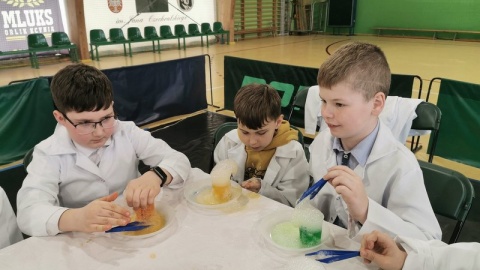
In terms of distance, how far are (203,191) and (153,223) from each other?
1.04 feet

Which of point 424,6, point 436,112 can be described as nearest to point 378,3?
point 424,6

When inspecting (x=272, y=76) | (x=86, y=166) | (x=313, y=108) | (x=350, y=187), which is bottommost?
(x=313, y=108)

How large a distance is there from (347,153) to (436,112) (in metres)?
1.92

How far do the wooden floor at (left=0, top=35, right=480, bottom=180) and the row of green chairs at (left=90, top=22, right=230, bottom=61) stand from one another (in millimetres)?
407

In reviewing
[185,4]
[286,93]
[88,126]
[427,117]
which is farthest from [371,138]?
[185,4]

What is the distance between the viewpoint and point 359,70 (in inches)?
54.6

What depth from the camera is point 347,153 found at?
1552 mm

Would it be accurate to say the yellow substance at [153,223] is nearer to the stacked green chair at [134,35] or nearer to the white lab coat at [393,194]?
the white lab coat at [393,194]

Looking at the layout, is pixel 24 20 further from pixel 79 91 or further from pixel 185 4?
pixel 79 91

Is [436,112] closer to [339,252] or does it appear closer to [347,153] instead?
[347,153]

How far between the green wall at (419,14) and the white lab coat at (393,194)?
45.8 feet

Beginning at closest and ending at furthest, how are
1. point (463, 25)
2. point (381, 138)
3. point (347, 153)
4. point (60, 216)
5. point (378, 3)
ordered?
point (60, 216) → point (381, 138) → point (347, 153) → point (463, 25) → point (378, 3)

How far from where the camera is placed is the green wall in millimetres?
12523

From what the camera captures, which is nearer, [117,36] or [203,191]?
[203,191]
